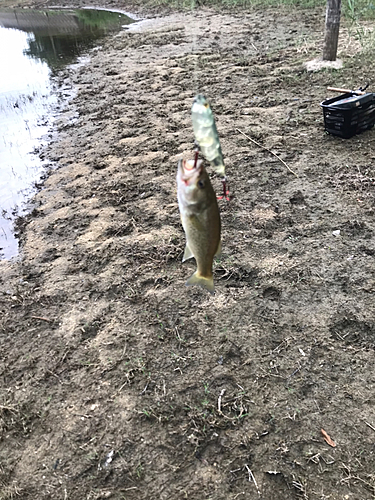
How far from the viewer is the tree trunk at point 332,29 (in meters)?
7.81

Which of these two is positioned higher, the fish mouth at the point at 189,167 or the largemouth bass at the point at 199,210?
the fish mouth at the point at 189,167

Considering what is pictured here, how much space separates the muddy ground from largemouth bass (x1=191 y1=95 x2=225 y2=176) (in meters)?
1.85

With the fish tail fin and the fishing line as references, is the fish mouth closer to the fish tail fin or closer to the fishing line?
the fish tail fin

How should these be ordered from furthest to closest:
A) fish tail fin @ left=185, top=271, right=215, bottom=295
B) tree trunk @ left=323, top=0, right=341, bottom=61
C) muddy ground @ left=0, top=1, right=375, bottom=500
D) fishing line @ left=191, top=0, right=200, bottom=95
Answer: fishing line @ left=191, top=0, right=200, bottom=95, tree trunk @ left=323, top=0, right=341, bottom=61, muddy ground @ left=0, top=1, right=375, bottom=500, fish tail fin @ left=185, top=271, right=215, bottom=295

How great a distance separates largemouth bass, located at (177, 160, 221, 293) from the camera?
1.70 m

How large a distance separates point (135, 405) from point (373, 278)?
2317 mm

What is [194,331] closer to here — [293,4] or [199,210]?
[199,210]

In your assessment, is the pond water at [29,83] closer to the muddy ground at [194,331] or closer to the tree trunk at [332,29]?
the muddy ground at [194,331]

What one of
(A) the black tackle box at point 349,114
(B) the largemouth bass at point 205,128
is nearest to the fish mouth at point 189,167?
A: (B) the largemouth bass at point 205,128

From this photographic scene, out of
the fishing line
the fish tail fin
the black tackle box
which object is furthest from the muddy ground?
the fishing line

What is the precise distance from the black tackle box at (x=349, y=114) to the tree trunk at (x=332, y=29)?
111 inches

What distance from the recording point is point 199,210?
69.4 inches

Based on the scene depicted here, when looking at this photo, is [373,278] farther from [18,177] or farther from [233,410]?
[18,177]

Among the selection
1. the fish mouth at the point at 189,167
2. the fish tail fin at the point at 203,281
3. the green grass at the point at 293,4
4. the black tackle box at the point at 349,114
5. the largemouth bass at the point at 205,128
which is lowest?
the black tackle box at the point at 349,114
